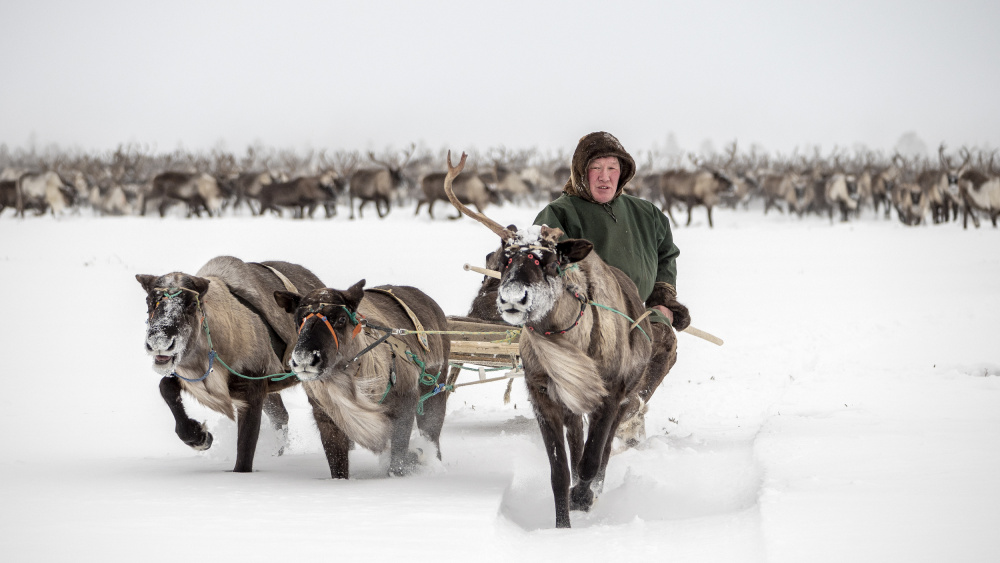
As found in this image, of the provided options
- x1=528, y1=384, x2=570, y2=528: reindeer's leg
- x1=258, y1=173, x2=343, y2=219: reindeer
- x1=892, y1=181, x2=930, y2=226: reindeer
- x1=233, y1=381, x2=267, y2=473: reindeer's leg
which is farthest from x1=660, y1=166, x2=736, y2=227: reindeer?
x1=528, y1=384, x2=570, y2=528: reindeer's leg

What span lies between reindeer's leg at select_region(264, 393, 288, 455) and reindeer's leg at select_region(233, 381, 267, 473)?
1.16 m

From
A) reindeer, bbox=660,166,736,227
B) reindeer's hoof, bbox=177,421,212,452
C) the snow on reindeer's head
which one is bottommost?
reindeer's hoof, bbox=177,421,212,452

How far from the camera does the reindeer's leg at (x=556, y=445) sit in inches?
173

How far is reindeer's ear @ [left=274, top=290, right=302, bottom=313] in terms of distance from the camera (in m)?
4.98

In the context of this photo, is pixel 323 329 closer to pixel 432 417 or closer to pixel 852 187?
pixel 432 417

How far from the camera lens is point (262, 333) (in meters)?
5.63

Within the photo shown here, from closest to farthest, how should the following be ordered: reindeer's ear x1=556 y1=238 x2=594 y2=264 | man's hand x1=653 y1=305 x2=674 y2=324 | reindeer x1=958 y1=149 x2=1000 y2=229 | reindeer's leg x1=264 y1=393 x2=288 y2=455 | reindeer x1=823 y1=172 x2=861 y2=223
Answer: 1. reindeer's ear x1=556 y1=238 x2=594 y2=264
2. man's hand x1=653 y1=305 x2=674 y2=324
3. reindeer's leg x1=264 y1=393 x2=288 y2=455
4. reindeer x1=958 y1=149 x2=1000 y2=229
5. reindeer x1=823 y1=172 x2=861 y2=223

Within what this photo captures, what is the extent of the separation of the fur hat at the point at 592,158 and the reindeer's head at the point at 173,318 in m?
2.30

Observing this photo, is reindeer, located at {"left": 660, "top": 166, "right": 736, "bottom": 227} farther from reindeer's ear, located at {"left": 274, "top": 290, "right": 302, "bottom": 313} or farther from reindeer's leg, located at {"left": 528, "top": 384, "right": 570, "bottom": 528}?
reindeer's leg, located at {"left": 528, "top": 384, "right": 570, "bottom": 528}

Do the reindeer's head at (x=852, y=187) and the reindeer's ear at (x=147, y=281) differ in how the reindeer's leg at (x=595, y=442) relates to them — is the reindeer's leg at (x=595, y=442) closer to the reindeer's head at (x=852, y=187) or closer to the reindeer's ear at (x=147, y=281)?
the reindeer's ear at (x=147, y=281)

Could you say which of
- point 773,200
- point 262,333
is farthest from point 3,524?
point 773,200

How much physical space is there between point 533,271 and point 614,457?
239cm

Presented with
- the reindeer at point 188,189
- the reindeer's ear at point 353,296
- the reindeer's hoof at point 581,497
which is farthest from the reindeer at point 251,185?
the reindeer's hoof at point 581,497

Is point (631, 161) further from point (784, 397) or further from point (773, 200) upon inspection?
point (773, 200)
